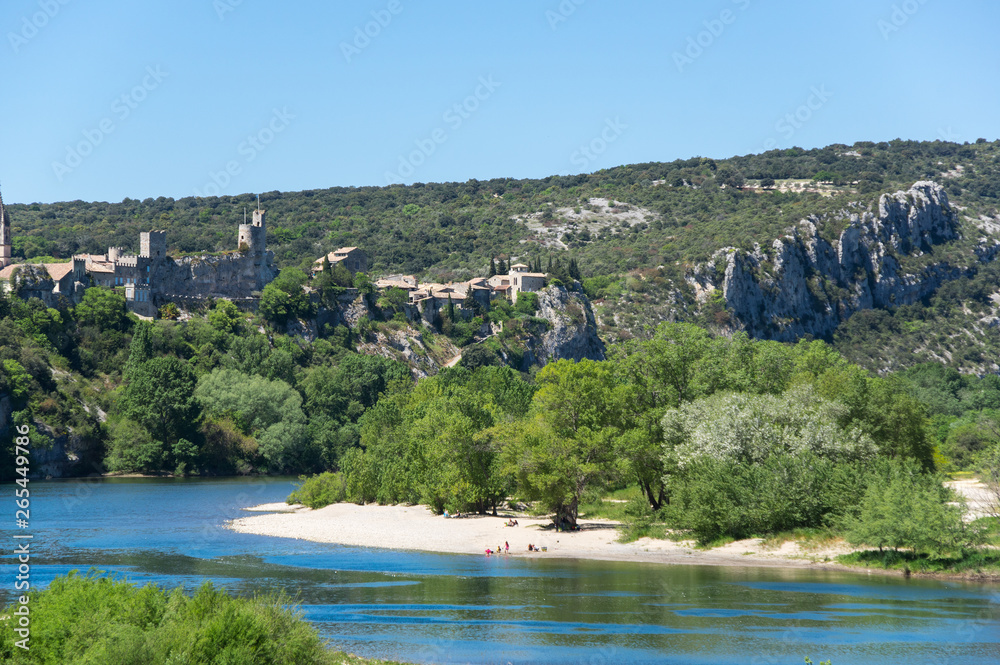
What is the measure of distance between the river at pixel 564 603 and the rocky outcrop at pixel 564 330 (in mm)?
95085

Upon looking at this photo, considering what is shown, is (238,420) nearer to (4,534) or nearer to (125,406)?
(125,406)

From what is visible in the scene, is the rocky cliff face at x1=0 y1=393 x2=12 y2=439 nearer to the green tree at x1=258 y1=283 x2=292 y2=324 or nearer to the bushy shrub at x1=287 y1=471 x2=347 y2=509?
the bushy shrub at x1=287 y1=471 x2=347 y2=509

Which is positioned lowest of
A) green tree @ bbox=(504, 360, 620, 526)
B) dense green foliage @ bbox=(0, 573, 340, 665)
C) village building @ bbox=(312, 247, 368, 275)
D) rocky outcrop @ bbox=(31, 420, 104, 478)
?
rocky outcrop @ bbox=(31, 420, 104, 478)

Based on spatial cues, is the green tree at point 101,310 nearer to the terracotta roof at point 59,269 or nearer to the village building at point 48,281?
the village building at point 48,281

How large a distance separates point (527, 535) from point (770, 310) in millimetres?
123568

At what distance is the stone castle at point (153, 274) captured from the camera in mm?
104694

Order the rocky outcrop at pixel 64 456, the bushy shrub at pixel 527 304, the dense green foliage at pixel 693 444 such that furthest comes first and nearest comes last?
1. the bushy shrub at pixel 527 304
2. the rocky outcrop at pixel 64 456
3. the dense green foliage at pixel 693 444

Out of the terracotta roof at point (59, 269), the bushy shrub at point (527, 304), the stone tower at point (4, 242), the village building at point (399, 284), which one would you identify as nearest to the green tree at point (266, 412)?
the terracotta roof at point (59, 269)

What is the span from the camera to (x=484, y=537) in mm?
45375

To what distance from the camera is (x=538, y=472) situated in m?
44.8

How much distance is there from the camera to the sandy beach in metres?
37.9

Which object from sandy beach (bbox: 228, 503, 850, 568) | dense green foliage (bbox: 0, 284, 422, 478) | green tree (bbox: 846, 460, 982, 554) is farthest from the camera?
dense green foliage (bbox: 0, 284, 422, 478)

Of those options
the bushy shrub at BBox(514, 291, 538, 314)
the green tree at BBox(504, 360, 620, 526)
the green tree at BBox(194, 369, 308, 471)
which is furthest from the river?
the bushy shrub at BBox(514, 291, 538, 314)

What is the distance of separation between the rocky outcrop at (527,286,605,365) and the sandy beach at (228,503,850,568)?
81.0 metres
